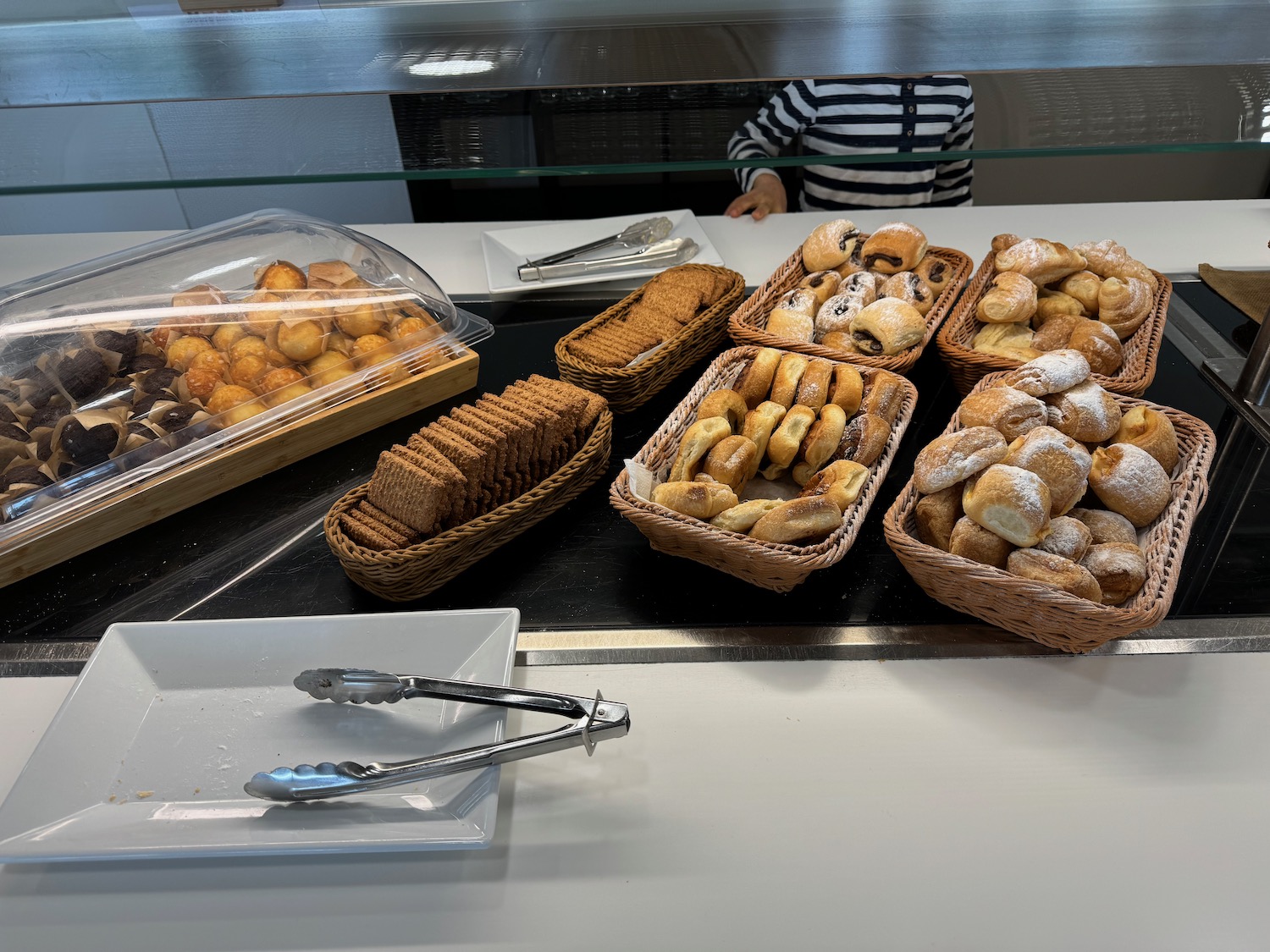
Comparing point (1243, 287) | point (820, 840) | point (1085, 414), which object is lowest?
point (820, 840)

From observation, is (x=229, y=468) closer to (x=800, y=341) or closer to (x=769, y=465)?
(x=769, y=465)

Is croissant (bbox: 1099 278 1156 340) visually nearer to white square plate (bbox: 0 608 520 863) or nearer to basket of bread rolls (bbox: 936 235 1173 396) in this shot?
basket of bread rolls (bbox: 936 235 1173 396)

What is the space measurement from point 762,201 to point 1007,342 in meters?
0.86

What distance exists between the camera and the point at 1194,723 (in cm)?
104

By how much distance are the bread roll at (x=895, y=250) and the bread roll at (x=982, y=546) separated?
69cm

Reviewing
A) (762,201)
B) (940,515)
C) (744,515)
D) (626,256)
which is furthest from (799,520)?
(762,201)

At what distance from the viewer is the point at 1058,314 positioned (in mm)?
1499

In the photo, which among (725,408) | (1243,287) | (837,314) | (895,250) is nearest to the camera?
(725,408)

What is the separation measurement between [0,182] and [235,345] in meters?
0.47

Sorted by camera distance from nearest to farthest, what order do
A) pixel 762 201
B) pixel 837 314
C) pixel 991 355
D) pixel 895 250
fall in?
pixel 991 355 → pixel 837 314 → pixel 895 250 → pixel 762 201

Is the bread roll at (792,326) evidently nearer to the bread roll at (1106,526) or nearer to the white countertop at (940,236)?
the white countertop at (940,236)

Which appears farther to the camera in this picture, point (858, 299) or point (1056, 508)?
point (858, 299)

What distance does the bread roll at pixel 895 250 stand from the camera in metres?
1.60

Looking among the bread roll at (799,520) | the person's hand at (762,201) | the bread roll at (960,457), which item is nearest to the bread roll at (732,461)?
the bread roll at (799,520)
